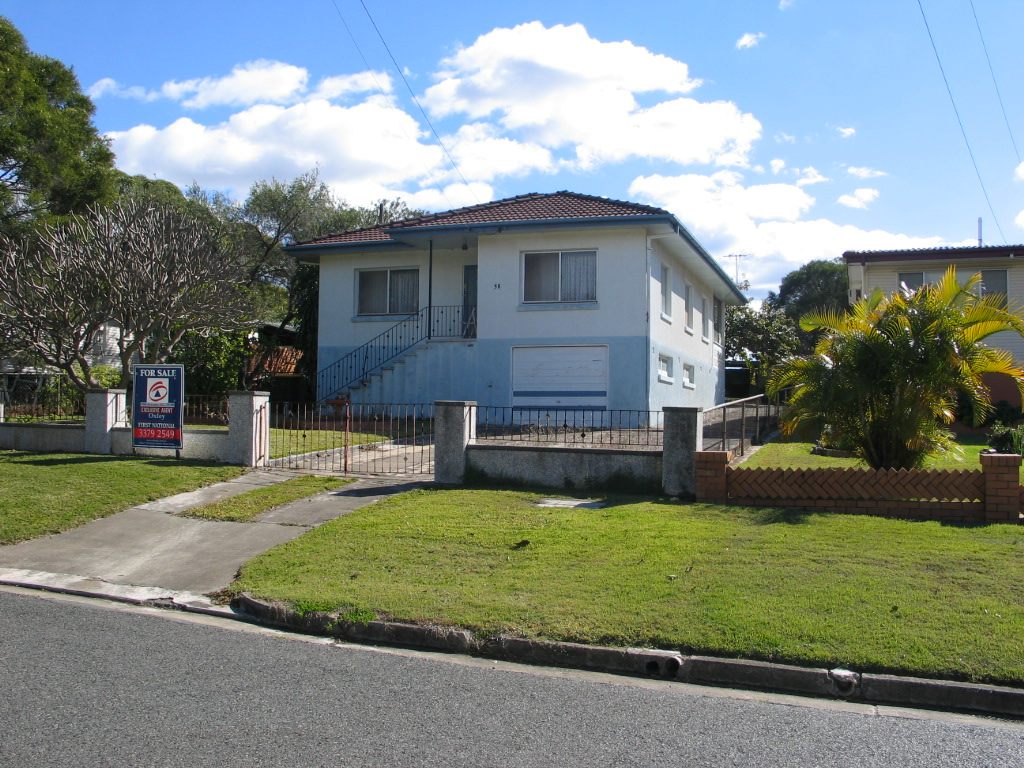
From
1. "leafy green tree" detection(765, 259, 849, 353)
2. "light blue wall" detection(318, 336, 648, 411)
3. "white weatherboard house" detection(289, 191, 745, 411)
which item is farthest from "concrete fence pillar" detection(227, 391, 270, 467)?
"leafy green tree" detection(765, 259, 849, 353)

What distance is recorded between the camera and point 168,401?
47.3ft

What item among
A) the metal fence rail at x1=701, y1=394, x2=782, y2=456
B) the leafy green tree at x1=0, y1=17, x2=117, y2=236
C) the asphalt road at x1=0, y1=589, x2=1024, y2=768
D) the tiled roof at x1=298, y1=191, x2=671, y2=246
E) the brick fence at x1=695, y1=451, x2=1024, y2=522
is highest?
the leafy green tree at x1=0, y1=17, x2=117, y2=236

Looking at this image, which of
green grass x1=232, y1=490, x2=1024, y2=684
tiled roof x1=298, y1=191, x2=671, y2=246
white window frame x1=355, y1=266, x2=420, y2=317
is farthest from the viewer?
white window frame x1=355, y1=266, x2=420, y2=317

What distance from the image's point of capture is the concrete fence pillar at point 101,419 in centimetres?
1499

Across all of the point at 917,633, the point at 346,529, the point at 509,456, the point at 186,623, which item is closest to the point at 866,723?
the point at 917,633

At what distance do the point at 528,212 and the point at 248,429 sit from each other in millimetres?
9812

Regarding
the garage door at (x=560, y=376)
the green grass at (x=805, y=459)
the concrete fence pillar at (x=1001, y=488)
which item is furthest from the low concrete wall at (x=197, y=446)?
the concrete fence pillar at (x=1001, y=488)

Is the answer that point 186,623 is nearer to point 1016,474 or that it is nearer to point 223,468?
point 223,468

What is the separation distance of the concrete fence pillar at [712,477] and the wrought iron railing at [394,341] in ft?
40.0

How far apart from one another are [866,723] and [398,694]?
2.85 meters

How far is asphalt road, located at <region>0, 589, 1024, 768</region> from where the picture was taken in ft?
15.2

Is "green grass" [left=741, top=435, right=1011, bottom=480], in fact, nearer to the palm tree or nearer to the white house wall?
the palm tree

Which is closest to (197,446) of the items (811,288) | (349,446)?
(349,446)

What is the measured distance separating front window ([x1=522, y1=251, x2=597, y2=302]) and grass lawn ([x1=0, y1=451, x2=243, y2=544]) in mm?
9494
